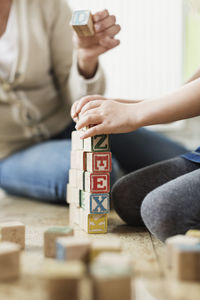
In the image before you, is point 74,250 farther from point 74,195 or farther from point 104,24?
point 104,24

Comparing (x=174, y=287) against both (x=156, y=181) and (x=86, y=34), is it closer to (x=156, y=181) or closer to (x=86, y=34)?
(x=156, y=181)

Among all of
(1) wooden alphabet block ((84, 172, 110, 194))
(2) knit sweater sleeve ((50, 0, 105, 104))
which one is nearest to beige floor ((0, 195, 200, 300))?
(1) wooden alphabet block ((84, 172, 110, 194))

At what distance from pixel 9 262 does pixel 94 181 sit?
395 mm

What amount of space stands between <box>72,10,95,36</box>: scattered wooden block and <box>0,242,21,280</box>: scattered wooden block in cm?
73

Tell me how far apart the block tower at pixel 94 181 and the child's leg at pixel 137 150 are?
2.17 ft

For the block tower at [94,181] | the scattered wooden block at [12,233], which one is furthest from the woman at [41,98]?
the scattered wooden block at [12,233]

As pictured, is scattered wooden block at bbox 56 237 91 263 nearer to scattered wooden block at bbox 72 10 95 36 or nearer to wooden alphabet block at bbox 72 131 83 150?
wooden alphabet block at bbox 72 131 83 150

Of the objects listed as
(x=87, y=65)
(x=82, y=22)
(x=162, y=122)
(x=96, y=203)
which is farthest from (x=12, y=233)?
(x=87, y=65)

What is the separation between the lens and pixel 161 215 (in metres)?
0.96

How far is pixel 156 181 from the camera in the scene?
123 cm

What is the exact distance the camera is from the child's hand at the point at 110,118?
1032 millimetres

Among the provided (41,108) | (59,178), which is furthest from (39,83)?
(59,178)

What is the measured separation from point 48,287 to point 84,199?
530 millimetres

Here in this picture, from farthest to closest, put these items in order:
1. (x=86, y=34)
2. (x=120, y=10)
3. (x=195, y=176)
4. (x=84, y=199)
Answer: (x=120, y=10)
(x=86, y=34)
(x=84, y=199)
(x=195, y=176)
